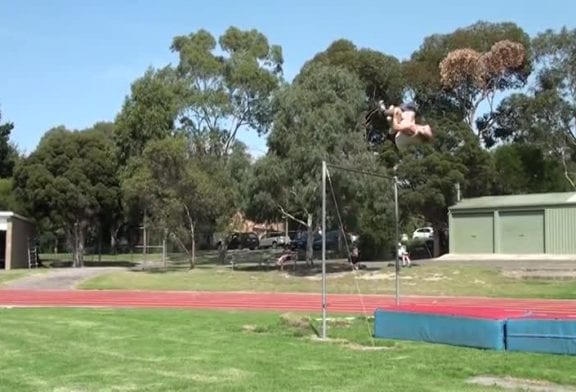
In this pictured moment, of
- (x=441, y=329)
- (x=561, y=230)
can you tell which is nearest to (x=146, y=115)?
(x=561, y=230)

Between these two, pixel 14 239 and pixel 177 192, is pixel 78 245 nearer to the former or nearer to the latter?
pixel 14 239

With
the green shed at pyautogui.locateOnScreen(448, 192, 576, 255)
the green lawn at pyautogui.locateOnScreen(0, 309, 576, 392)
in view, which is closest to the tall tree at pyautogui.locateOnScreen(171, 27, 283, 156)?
the green shed at pyautogui.locateOnScreen(448, 192, 576, 255)

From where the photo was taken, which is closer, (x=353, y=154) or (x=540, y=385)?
(x=540, y=385)

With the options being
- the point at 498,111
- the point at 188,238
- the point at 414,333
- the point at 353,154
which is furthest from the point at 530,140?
the point at 414,333

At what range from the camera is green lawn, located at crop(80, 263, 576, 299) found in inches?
1232

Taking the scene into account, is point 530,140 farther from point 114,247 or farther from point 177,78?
point 114,247

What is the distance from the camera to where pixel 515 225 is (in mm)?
43969

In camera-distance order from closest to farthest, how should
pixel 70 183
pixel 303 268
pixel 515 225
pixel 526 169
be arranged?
pixel 303 268 < pixel 515 225 < pixel 70 183 < pixel 526 169

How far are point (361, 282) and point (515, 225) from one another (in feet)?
44.2

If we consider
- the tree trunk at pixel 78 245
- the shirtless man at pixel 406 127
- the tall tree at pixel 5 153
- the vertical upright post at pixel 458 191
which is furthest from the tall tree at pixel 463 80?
the shirtless man at pixel 406 127

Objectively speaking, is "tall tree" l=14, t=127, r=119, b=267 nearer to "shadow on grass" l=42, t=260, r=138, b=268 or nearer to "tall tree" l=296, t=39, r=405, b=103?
"shadow on grass" l=42, t=260, r=138, b=268

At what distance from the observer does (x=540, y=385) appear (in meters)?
9.44

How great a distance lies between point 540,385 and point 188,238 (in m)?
35.5

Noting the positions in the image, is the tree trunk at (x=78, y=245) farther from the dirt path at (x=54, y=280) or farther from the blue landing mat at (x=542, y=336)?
the blue landing mat at (x=542, y=336)
